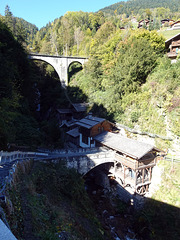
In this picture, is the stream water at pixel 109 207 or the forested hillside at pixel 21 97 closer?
the stream water at pixel 109 207

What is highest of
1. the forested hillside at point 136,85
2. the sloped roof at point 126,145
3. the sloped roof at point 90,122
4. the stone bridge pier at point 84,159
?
the forested hillside at point 136,85

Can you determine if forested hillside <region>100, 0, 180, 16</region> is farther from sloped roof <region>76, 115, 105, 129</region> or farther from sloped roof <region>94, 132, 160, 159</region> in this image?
sloped roof <region>94, 132, 160, 159</region>

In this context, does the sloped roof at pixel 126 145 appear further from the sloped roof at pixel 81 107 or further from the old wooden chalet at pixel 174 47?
the old wooden chalet at pixel 174 47

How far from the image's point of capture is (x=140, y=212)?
658 inches

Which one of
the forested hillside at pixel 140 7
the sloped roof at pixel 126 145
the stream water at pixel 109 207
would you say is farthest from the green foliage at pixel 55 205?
the forested hillside at pixel 140 7

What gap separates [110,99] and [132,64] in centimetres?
645

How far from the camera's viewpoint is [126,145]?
17.9 metres

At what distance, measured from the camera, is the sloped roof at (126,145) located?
1611cm

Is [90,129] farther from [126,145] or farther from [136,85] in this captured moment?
[136,85]

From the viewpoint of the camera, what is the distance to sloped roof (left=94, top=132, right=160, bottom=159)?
16.1m

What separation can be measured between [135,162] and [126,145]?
219 centimetres

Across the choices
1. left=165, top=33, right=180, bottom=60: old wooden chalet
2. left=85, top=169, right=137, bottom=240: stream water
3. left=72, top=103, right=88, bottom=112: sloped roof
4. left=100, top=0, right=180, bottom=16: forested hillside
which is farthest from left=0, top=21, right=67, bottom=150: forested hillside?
left=100, top=0, right=180, bottom=16: forested hillside

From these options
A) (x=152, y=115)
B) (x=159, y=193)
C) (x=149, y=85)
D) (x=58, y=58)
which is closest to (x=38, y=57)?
(x=58, y=58)

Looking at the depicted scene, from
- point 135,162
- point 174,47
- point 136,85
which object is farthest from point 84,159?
point 174,47
